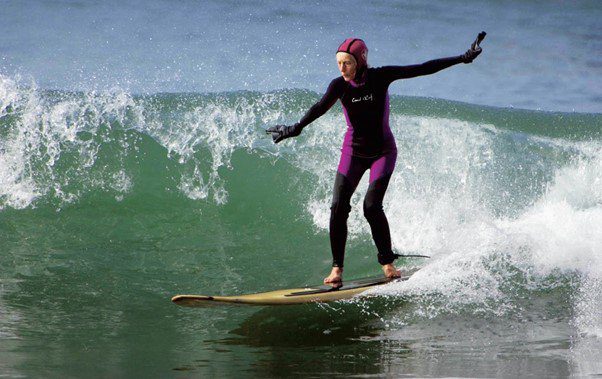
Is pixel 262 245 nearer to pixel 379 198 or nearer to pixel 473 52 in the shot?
pixel 379 198

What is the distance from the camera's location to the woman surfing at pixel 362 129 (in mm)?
6137

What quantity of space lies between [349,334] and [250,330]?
0.74 m

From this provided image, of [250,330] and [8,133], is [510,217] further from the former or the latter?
[8,133]

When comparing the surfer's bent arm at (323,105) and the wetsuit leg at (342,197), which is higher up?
the surfer's bent arm at (323,105)

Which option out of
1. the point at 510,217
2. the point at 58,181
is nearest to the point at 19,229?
the point at 58,181

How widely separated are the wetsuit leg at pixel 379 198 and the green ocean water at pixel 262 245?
0.50 meters

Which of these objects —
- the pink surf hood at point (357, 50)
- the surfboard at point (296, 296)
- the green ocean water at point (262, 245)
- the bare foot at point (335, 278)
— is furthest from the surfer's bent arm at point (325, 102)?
the green ocean water at point (262, 245)

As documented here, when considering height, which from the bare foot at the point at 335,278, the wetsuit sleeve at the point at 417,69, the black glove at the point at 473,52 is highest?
the black glove at the point at 473,52

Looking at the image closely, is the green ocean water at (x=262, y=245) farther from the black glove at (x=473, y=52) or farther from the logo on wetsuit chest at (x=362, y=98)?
the black glove at (x=473, y=52)

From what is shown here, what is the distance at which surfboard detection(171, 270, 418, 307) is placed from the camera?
601 centimetres

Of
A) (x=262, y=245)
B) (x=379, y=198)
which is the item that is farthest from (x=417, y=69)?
(x=262, y=245)

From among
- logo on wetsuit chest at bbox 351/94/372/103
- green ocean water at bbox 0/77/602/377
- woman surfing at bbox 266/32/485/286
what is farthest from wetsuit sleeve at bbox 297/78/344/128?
green ocean water at bbox 0/77/602/377

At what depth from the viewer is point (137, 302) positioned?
6.98m

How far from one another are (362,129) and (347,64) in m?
0.56
